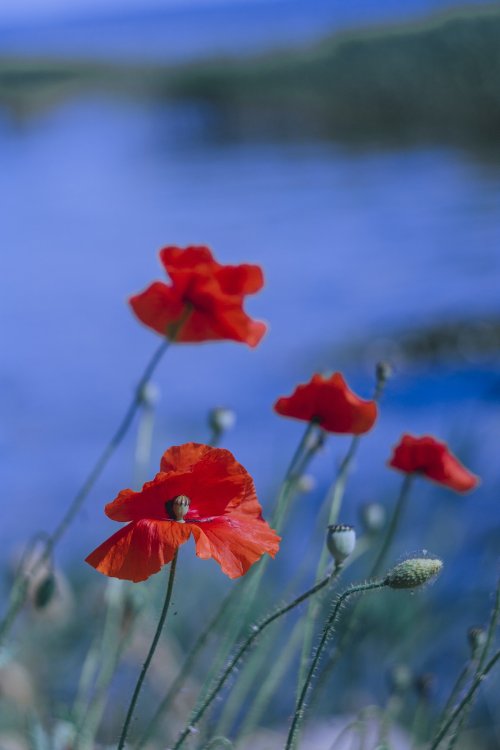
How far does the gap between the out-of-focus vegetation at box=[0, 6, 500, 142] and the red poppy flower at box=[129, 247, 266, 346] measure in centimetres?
207

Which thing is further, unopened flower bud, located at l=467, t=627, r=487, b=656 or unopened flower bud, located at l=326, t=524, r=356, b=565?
unopened flower bud, located at l=467, t=627, r=487, b=656

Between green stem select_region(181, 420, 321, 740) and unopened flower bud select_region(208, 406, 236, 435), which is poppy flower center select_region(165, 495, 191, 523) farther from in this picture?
unopened flower bud select_region(208, 406, 236, 435)

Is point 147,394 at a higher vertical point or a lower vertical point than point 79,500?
higher

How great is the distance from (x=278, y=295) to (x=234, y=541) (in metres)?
2.97

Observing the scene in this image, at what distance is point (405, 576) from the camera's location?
1.76ft

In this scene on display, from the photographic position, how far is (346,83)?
489 cm

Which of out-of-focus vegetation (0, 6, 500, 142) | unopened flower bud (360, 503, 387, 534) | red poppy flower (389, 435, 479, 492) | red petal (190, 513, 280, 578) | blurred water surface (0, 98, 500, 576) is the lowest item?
red petal (190, 513, 280, 578)

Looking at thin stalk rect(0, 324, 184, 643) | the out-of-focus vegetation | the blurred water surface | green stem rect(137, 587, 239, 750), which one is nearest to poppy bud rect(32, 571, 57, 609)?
thin stalk rect(0, 324, 184, 643)

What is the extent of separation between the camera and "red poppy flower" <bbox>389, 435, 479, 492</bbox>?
2.71 ft

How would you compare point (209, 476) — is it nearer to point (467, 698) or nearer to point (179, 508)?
point (179, 508)

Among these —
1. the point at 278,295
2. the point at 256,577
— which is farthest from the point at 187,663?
the point at 278,295

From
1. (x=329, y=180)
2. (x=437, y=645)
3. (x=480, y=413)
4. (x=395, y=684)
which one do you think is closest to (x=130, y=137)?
(x=329, y=180)

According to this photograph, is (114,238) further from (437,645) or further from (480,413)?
(437,645)

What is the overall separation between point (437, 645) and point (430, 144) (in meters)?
Result: 4.01
